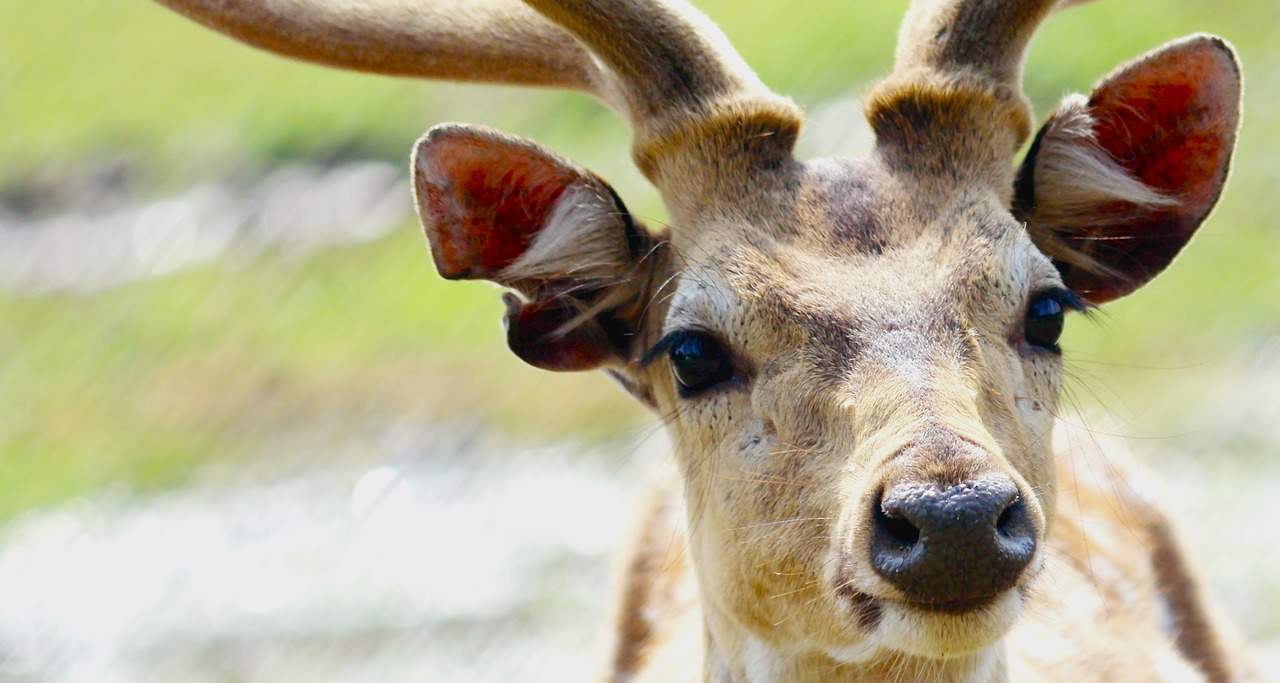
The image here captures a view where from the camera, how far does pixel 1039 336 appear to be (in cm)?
398

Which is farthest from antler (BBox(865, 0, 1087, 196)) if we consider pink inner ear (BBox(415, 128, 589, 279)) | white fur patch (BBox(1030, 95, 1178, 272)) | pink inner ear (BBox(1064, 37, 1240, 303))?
pink inner ear (BBox(415, 128, 589, 279))

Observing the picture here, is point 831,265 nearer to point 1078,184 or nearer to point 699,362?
point 699,362

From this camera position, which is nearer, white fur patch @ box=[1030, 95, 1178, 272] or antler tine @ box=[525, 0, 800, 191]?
antler tine @ box=[525, 0, 800, 191]

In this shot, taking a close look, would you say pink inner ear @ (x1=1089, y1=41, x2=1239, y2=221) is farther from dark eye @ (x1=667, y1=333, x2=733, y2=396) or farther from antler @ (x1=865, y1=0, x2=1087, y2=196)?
dark eye @ (x1=667, y1=333, x2=733, y2=396)

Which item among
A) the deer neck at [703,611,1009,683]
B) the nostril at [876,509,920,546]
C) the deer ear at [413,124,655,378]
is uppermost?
the nostril at [876,509,920,546]

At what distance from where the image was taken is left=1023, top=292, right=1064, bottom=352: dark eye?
3.95 m

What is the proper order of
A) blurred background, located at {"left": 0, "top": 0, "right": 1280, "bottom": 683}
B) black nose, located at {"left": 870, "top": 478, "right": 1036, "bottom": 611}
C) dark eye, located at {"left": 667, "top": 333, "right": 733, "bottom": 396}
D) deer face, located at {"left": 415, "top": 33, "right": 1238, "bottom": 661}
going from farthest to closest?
blurred background, located at {"left": 0, "top": 0, "right": 1280, "bottom": 683} → dark eye, located at {"left": 667, "top": 333, "right": 733, "bottom": 396} → deer face, located at {"left": 415, "top": 33, "right": 1238, "bottom": 661} → black nose, located at {"left": 870, "top": 478, "right": 1036, "bottom": 611}

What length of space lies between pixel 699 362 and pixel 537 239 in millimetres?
584

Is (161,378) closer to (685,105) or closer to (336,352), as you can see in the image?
(336,352)

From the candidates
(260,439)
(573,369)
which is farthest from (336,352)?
(573,369)

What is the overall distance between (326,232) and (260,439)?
2.44 m

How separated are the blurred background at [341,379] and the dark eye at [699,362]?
2.81 metres

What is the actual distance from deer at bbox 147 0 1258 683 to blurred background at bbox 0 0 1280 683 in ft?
7.72

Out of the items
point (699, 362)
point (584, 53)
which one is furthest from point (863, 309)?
point (584, 53)
